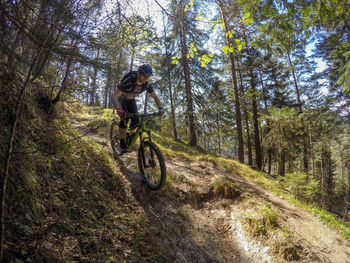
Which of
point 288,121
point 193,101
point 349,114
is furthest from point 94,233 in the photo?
point 349,114

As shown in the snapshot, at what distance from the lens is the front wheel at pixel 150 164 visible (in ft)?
13.1

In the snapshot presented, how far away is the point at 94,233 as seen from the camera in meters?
2.46

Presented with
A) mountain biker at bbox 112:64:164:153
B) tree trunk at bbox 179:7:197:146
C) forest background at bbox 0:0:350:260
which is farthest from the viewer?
tree trunk at bbox 179:7:197:146

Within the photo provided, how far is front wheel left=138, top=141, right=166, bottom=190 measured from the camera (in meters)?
4.01

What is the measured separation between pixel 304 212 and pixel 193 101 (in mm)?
9448

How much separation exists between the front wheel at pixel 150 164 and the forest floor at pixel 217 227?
0.23m

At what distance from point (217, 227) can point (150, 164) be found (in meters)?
2.19

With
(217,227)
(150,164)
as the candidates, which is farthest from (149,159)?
(217,227)

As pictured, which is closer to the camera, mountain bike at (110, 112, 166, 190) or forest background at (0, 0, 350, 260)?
forest background at (0, 0, 350, 260)

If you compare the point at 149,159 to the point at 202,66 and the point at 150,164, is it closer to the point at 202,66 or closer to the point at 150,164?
the point at 150,164

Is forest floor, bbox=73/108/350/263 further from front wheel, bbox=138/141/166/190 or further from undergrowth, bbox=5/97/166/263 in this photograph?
undergrowth, bbox=5/97/166/263

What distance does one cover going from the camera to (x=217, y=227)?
171 inches

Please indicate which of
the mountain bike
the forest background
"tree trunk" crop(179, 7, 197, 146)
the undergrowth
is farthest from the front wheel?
"tree trunk" crop(179, 7, 197, 146)

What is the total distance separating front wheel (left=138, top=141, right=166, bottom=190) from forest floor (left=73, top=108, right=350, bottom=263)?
0.77ft
